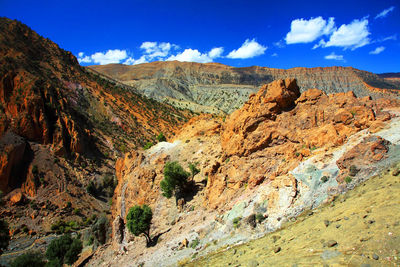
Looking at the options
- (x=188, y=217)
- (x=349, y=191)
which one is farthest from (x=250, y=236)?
(x=188, y=217)

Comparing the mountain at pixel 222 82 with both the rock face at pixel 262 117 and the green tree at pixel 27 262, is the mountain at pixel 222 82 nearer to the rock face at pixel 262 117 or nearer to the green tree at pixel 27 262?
the rock face at pixel 262 117

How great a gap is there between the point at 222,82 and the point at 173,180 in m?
165

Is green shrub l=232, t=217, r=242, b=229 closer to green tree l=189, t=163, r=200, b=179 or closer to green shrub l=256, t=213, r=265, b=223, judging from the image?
green shrub l=256, t=213, r=265, b=223

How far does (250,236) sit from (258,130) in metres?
9.47

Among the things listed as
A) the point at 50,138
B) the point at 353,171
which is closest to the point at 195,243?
the point at 353,171

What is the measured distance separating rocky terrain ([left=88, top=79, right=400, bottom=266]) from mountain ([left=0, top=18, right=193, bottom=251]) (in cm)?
2186

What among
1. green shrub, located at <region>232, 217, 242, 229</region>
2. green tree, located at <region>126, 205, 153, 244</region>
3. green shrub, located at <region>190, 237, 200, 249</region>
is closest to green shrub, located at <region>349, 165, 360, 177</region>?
green shrub, located at <region>232, 217, 242, 229</region>

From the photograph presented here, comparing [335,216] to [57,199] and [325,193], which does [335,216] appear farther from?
[57,199]

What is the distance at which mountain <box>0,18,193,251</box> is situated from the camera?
136 ft

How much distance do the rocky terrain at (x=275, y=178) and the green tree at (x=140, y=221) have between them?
56.8 inches

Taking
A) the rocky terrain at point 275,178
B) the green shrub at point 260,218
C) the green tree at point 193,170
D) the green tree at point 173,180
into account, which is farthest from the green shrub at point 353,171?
the green tree at point 193,170

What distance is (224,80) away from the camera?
185 m

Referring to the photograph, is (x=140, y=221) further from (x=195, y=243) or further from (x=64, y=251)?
(x=64, y=251)

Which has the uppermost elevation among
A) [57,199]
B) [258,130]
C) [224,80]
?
[224,80]
